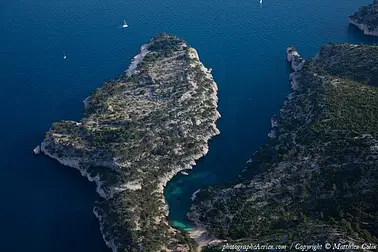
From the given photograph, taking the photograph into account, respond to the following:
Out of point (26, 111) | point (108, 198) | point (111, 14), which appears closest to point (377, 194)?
point (108, 198)

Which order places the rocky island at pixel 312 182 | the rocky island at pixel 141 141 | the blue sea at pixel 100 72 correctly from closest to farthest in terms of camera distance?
1. the rocky island at pixel 312 182
2. the rocky island at pixel 141 141
3. the blue sea at pixel 100 72

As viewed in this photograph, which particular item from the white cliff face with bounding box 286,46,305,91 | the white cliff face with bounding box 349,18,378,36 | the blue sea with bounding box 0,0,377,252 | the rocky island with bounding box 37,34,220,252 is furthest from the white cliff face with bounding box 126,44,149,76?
the white cliff face with bounding box 349,18,378,36

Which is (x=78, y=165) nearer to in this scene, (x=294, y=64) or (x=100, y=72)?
(x=100, y=72)

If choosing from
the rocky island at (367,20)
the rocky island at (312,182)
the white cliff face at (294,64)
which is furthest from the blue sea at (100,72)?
the rocky island at (312,182)

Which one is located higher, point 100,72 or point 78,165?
point 100,72

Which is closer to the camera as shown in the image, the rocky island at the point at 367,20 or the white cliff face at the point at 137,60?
the white cliff face at the point at 137,60

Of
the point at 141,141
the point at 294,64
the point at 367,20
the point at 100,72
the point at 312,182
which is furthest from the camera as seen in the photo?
the point at 367,20

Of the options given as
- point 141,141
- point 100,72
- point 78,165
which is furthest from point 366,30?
point 78,165

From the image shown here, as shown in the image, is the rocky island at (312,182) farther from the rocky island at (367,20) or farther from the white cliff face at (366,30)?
the rocky island at (367,20)
